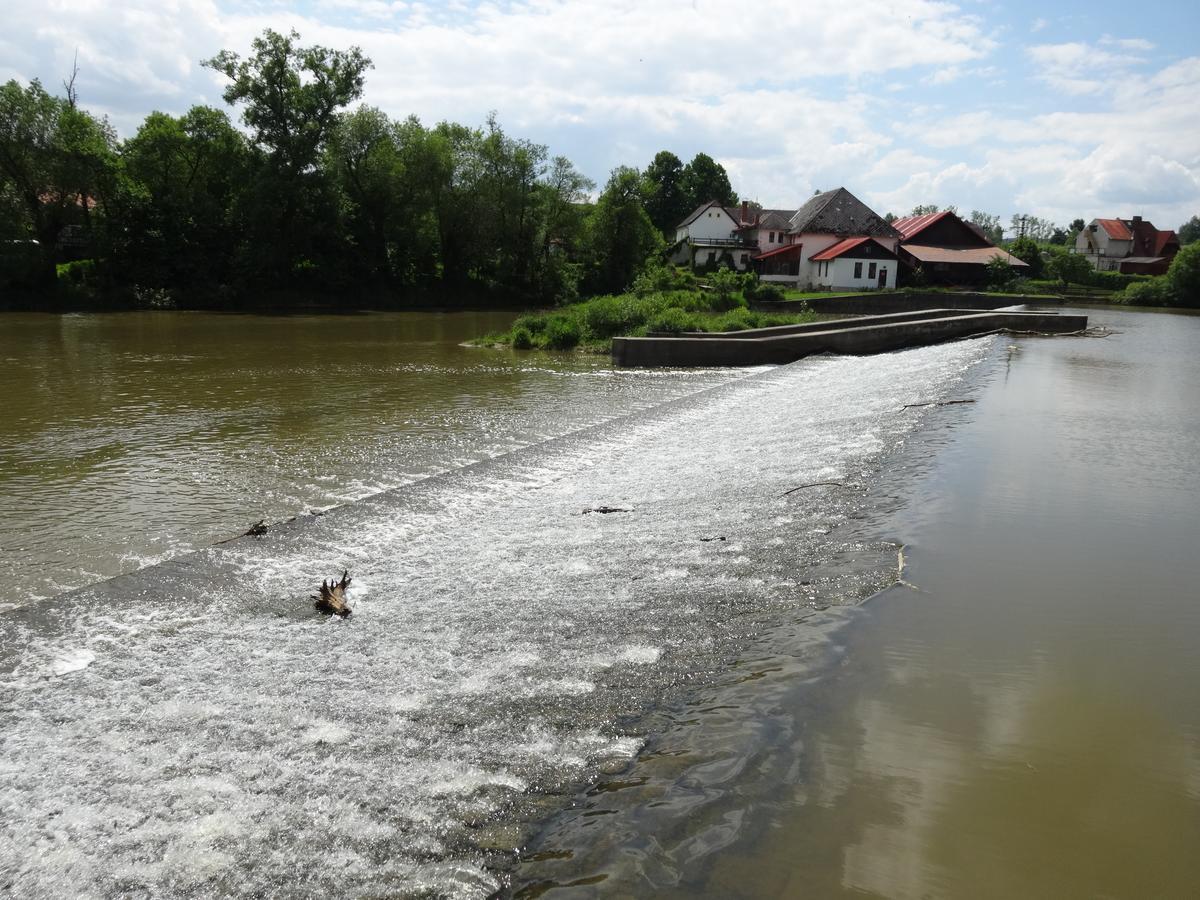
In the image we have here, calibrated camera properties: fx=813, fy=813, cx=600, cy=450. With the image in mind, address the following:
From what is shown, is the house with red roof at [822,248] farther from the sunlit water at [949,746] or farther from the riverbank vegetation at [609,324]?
the sunlit water at [949,746]

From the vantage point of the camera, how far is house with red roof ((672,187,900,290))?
55625 millimetres

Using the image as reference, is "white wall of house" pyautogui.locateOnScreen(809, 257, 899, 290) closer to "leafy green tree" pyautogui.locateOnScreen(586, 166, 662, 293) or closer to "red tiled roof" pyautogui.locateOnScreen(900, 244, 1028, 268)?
"red tiled roof" pyautogui.locateOnScreen(900, 244, 1028, 268)

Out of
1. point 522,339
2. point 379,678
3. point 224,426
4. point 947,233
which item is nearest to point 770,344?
point 522,339

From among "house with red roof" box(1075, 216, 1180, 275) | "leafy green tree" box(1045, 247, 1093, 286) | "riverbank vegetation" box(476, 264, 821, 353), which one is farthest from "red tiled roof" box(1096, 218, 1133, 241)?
"riverbank vegetation" box(476, 264, 821, 353)

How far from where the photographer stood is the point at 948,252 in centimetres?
5900

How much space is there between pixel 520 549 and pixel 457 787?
11.6 feet

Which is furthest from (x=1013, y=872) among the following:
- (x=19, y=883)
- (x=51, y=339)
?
(x=51, y=339)

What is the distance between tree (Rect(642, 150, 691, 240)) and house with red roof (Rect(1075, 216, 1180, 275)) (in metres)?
43.3

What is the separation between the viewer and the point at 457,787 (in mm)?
3906

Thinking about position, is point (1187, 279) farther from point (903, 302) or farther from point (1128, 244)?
point (1128, 244)

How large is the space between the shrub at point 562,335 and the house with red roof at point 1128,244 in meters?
76.9

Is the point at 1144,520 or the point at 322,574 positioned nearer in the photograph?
the point at 322,574

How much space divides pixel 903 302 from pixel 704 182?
5840 cm

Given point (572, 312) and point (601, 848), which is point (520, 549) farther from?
point (572, 312)
